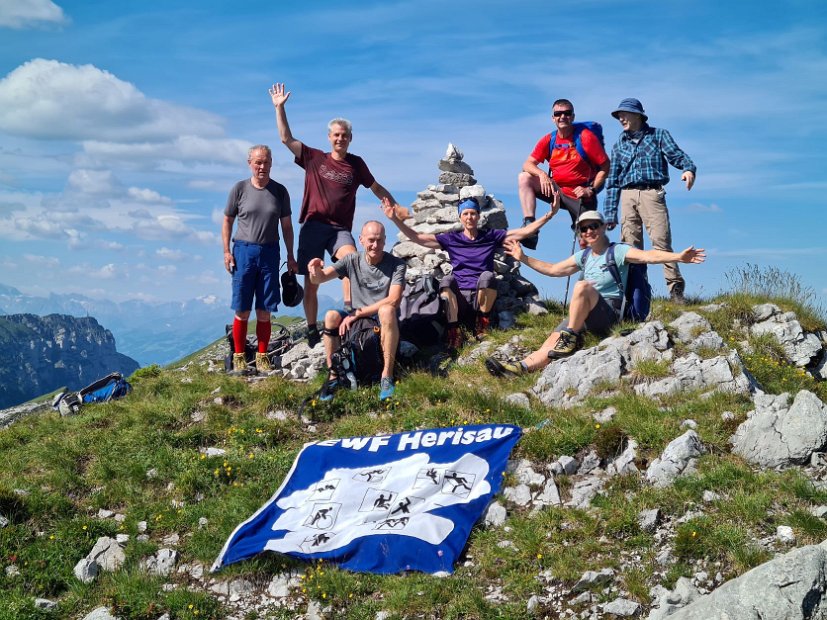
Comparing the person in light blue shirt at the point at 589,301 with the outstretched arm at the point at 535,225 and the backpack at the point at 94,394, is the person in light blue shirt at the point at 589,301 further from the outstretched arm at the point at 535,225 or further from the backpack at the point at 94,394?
the backpack at the point at 94,394

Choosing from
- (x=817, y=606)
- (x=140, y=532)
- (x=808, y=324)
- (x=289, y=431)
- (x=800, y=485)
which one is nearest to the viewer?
(x=817, y=606)

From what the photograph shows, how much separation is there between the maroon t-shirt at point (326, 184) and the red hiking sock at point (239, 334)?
7.98ft

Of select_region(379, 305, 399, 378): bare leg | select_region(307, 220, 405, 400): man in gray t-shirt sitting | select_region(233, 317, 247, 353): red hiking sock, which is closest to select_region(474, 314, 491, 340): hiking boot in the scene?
select_region(307, 220, 405, 400): man in gray t-shirt sitting

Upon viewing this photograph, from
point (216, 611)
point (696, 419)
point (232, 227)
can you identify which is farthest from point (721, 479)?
point (232, 227)

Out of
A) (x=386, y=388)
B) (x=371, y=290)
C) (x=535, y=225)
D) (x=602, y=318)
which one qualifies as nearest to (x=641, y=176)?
(x=535, y=225)

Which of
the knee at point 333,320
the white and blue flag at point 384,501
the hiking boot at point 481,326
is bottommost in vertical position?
the white and blue flag at point 384,501

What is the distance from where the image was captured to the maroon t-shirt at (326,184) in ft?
43.9

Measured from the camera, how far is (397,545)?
811 centimetres

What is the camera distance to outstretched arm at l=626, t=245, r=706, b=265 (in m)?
11.0

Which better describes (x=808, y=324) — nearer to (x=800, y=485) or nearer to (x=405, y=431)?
(x=800, y=485)

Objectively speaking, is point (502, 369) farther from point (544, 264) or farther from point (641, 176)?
point (641, 176)

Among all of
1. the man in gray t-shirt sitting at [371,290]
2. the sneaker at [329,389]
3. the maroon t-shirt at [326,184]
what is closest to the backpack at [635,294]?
the man in gray t-shirt sitting at [371,290]

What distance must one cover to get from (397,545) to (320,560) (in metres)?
0.90

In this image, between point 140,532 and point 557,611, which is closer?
point 557,611
